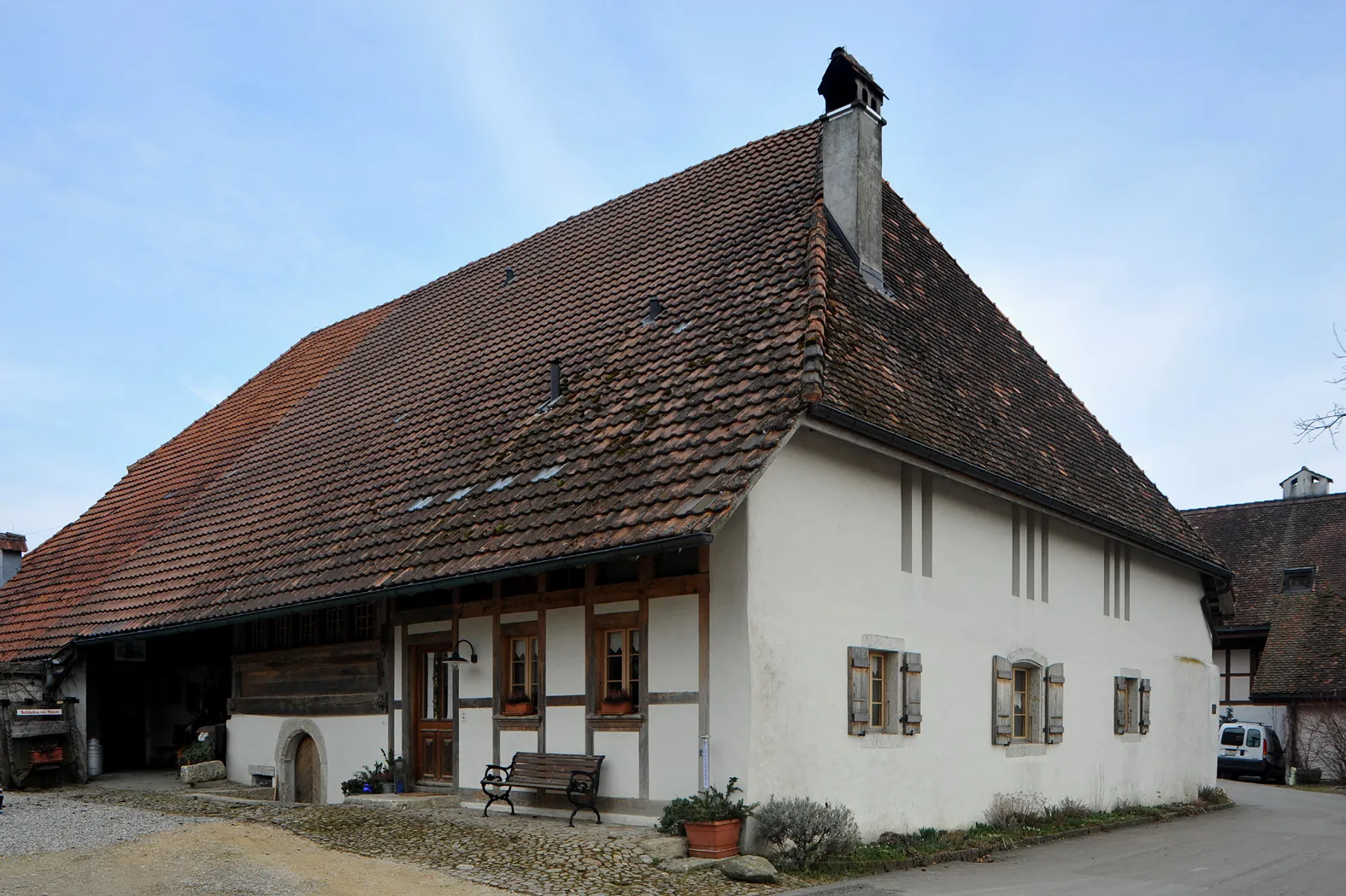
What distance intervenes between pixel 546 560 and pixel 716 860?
321 cm

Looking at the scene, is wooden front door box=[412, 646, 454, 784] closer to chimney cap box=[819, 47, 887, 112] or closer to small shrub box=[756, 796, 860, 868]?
small shrub box=[756, 796, 860, 868]

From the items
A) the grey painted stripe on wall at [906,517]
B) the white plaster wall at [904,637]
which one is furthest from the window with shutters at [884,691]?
the grey painted stripe on wall at [906,517]

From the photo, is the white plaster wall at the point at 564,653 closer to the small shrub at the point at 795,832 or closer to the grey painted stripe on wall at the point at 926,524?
the small shrub at the point at 795,832

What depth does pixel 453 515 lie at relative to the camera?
14.3m

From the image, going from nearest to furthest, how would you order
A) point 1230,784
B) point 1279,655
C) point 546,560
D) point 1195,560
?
point 546,560 < point 1195,560 < point 1230,784 < point 1279,655

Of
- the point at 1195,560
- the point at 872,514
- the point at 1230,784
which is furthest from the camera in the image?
the point at 1230,784

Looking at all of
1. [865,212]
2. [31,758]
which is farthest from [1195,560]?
[31,758]

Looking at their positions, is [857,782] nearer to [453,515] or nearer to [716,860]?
[716,860]

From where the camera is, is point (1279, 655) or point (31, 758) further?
point (1279, 655)

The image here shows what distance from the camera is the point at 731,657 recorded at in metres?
11.5

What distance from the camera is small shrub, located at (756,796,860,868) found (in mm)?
11281

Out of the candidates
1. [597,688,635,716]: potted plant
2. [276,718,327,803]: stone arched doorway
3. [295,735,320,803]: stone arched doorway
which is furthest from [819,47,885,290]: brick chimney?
[295,735,320,803]: stone arched doorway

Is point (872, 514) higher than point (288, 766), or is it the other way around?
point (872, 514)

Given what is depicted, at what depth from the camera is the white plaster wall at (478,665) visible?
14.1m
